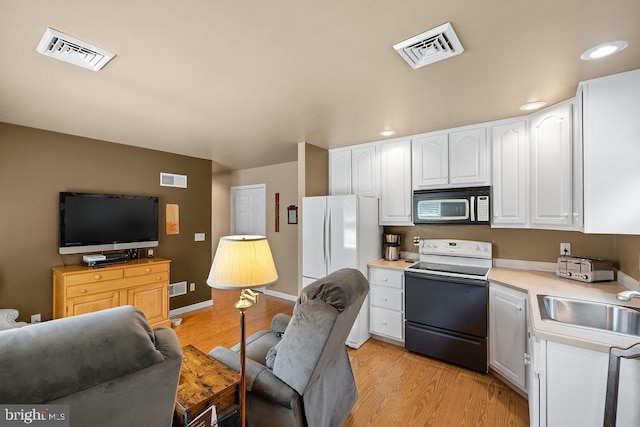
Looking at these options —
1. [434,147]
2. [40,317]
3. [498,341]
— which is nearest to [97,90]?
[40,317]

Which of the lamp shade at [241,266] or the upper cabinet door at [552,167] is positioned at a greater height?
the upper cabinet door at [552,167]

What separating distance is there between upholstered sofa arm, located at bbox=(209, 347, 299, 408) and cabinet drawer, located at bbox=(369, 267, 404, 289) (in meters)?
1.84

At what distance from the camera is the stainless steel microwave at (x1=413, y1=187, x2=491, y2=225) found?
9.16 ft

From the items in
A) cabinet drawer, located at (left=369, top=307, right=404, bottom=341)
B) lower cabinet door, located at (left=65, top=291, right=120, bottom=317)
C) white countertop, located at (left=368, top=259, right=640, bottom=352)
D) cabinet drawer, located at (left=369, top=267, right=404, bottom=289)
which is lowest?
cabinet drawer, located at (left=369, top=307, right=404, bottom=341)

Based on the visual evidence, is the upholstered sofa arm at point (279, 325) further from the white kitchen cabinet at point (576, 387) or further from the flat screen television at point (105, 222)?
the flat screen television at point (105, 222)

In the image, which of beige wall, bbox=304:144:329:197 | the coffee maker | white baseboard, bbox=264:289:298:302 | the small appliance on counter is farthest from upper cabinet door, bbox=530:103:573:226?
white baseboard, bbox=264:289:298:302

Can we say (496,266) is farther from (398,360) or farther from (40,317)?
(40,317)

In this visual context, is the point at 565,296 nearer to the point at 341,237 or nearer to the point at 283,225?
the point at 341,237

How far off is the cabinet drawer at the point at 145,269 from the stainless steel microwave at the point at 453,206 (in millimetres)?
3185

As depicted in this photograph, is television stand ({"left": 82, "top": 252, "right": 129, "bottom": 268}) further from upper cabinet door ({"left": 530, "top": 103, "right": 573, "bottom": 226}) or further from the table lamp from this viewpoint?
upper cabinet door ({"left": 530, "top": 103, "right": 573, "bottom": 226})

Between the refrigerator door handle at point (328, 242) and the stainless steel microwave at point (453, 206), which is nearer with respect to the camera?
the stainless steel microwave at point (453, 206)

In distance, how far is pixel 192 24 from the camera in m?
1.37

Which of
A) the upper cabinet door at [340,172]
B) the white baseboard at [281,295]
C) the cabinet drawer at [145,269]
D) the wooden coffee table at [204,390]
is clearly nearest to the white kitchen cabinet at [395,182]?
the upper cabinet door at [340,172]

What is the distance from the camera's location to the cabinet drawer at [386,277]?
9.86 ft
